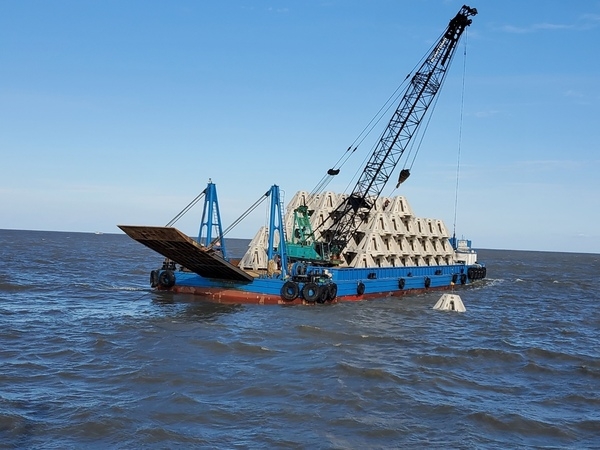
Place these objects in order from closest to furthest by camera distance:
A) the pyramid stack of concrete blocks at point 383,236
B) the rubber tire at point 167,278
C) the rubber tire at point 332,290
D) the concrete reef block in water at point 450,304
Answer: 1. the rubber tire at point 332,290
2. the concrete reef block in water at point 450,304
3. the rubber tire at point 167,278
4. the pyramid stack of concrete blocks at point 383,236

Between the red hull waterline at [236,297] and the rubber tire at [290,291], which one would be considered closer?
the rubber tire at [290,291]

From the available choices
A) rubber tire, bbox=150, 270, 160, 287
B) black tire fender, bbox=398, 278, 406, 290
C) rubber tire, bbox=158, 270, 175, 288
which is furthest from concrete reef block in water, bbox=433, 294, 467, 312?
rubber tire, bbox=150, 270, 160, 287

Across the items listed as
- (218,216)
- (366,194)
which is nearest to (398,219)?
(366,194)

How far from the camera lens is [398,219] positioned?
155 ft

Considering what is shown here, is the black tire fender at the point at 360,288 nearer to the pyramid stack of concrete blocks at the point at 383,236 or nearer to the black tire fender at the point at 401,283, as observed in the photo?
the pyramid stack of concrete blocks at the point at 383,236

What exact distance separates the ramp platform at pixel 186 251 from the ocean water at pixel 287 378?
6.45 ft

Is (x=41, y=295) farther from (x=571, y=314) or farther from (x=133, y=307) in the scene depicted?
(x=571, y=314)

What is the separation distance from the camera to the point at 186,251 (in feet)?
104

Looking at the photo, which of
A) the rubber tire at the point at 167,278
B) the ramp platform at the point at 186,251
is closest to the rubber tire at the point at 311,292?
the ramp platform at the point at 186,251

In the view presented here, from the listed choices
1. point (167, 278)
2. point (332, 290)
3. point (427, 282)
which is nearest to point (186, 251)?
point (167, 278)

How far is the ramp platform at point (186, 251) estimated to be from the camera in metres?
29.7

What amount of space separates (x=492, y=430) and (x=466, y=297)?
31982 mm

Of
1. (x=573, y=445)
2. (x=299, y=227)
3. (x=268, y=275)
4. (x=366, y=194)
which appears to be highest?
(x=366, y=194)

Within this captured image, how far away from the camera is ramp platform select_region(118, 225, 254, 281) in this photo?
29.7 m
